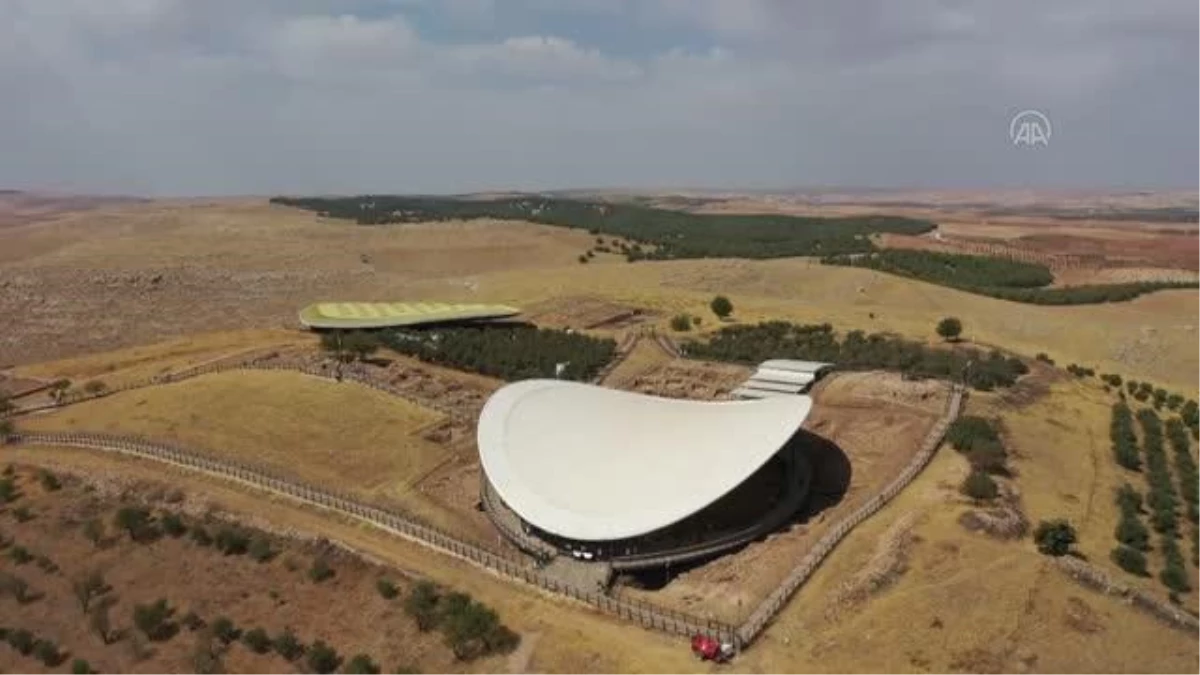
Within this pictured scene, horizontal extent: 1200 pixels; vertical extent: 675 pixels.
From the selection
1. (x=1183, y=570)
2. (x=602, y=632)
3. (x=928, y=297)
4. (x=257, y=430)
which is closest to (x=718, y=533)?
(x=602, y=632)

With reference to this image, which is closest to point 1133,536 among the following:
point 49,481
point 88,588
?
point 88,588

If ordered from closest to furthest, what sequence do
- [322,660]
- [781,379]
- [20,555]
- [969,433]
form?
[322,660] → [20,555] → [969,433] → [781,379]

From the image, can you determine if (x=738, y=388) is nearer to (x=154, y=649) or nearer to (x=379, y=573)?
(x=379, y=573)

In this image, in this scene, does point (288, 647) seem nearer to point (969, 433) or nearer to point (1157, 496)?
point (969, 433)

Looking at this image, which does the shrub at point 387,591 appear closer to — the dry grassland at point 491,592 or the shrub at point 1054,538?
the dry grassland at point 491,592

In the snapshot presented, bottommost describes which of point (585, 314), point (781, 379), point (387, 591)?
point (387, 591)

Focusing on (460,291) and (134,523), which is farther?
(460,291)

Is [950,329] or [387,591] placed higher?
[950,329]

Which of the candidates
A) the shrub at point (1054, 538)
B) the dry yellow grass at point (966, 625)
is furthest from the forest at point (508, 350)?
the shrub at point (1054, 538)
